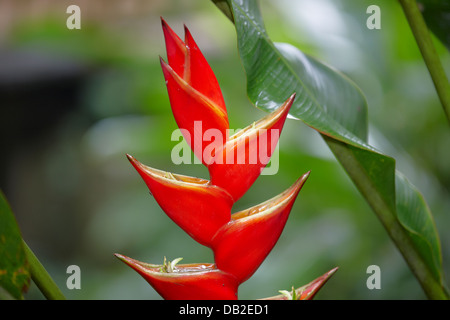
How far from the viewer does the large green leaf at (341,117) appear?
1.69ft

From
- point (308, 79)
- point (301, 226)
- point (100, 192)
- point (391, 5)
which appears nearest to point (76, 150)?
point (100, 192)

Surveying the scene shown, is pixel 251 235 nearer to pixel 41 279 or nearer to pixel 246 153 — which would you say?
pixel 246 153

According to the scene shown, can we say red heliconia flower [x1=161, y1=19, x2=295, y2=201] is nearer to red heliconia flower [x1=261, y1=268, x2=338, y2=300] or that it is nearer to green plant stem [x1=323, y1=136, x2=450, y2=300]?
red heliconia flower [x1=261, y1=268, x2=338, y2=300]

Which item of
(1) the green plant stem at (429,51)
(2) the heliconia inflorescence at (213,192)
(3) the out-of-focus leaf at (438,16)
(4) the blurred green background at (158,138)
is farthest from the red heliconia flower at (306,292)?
(4) the blurred green background at (158,138)

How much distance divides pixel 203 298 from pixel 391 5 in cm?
86

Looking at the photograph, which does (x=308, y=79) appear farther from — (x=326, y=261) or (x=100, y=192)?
(x=100, y=192)

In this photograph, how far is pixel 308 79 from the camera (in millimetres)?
596

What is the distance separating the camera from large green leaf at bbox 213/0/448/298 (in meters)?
0.52

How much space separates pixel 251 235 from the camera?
379mm

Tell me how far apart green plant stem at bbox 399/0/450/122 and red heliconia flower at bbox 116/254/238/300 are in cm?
32

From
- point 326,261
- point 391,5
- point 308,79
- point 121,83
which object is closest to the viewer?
point 308,79

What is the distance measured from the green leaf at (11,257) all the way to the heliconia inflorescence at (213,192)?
0.27ft

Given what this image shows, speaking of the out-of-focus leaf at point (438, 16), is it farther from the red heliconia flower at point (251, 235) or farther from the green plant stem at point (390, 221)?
the red heliconia flower at point (251, 235)

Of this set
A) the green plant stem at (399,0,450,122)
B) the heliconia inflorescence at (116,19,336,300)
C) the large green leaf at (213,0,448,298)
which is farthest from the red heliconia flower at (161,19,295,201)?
the green plant stem at (399,0,450,122)
